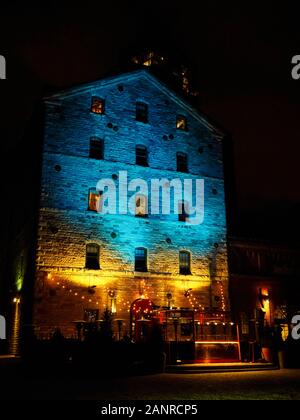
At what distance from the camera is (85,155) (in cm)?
2392

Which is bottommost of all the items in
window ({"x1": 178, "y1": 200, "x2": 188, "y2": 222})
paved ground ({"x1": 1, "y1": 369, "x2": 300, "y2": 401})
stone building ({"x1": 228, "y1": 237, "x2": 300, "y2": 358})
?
paved ground ({"x1": 1, "y1": 369, "x2": 300, "y2": 401})

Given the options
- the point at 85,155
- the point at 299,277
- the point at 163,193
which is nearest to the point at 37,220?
the point at 85,155

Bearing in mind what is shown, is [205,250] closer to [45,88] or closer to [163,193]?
[163,193]

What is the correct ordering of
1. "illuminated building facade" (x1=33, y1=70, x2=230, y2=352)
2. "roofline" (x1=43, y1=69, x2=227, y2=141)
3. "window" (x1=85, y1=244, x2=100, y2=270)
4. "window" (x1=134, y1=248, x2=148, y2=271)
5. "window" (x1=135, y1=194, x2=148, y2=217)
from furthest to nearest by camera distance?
"window" (x1=135, y1=194, x2=148, y2=217) < "roofline" (x1=43, y1=69, x2=227, y2=141) < "window" (x1=134, y1=248, x2=148, y2=271) < "window" (x1=85, y1=244, x2=100, y2=270) < "illuminated building facade" (x1=33, y1=70, x2=230, y2=352)

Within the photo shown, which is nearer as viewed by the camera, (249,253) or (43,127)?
(43,127)

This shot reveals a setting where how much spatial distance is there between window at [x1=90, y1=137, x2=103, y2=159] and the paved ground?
13202 millimetres

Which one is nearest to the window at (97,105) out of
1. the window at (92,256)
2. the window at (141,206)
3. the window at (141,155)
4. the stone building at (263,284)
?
the window at (141,155)

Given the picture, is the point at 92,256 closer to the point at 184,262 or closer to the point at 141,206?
the point at 141,206

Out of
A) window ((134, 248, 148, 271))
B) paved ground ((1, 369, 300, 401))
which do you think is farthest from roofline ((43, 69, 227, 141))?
paved ground ((1, 369, 300, 401))

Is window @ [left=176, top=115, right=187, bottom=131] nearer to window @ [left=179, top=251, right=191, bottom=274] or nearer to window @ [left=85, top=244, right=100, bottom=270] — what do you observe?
window @ [left=179, top=251, right=191, bottom=274]

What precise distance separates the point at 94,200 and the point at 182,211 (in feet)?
16.9

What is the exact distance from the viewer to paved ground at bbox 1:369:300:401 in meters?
10.1

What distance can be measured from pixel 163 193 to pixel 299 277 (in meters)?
10.0

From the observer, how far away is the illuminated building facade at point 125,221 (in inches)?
867
